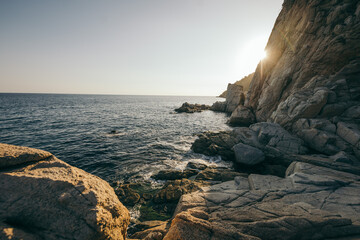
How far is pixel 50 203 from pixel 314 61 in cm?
3098

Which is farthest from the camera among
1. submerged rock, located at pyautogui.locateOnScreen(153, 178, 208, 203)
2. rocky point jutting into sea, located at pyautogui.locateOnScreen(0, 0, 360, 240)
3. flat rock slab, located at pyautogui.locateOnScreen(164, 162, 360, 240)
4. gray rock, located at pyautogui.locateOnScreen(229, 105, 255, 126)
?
gray rock, located at pyautogui.locateOnScreen(229, 105, 255, 126)

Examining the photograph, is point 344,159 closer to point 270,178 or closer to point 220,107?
point 270,178

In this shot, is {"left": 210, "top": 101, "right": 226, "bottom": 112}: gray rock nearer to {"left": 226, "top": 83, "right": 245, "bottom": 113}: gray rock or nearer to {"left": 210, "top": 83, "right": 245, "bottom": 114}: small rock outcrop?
{"left": 210, "top": 83, "right": 245, "bottom": 114}: small rock outcrop

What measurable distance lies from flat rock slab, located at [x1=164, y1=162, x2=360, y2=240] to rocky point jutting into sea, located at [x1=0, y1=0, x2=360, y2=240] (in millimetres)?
35

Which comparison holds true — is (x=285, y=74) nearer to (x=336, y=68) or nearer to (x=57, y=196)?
(x=336, y=68)

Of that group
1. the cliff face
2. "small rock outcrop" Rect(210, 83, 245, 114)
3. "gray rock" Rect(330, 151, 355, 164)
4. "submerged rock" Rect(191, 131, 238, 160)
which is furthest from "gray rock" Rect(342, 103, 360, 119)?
"small rock outcrop" Rect(210, 83, 245, 114)

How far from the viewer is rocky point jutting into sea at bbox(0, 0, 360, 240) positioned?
384cm

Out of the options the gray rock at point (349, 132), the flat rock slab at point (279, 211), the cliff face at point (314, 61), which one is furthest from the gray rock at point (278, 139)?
the flat rock slab at point (279, 211)

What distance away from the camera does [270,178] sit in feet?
33.4

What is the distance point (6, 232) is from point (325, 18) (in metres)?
35.1

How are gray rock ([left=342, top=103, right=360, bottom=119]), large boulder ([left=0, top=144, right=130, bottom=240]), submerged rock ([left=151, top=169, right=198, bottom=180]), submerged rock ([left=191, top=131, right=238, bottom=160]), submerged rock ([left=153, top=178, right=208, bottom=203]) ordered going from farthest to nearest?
submerged rock ([left=191, top=131, right=238, bottom=160]) < gray rock ([left=342, top=103, right=360, bottom=119]) < submerged rock ([left=151, top=169, right=198, bottom=180]) < submerged rock ([left=153, top=178, right=208, bottom=203]) < large boulder ([left=0, top=144, right=130, bottom=240])

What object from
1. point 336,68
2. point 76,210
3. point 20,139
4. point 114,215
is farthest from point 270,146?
point 20,139

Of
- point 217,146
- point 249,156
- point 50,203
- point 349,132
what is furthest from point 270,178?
point 50,203

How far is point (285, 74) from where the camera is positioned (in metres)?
25.2
